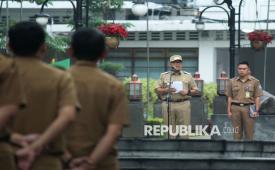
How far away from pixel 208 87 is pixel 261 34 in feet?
40.4

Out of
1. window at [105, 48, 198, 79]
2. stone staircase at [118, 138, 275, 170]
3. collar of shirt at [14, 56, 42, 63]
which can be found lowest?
window at [105, 48, 198, 79]

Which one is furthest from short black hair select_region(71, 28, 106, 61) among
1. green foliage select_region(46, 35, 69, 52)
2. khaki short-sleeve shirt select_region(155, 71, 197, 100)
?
green foliage select_region(46, 35, 69, 52)

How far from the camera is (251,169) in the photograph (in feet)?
38.6

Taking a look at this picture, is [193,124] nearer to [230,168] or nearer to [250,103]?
[250,103]

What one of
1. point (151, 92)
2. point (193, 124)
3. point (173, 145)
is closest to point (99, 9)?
point (151, 92)

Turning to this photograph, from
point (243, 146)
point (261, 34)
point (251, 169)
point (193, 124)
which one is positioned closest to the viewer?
point (251, 169)

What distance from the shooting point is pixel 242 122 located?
20.7 metres

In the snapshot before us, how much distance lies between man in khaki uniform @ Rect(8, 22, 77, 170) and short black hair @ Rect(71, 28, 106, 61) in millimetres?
366

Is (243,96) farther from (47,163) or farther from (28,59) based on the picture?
(47,163)

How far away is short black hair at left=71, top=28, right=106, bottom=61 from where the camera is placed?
7820mm

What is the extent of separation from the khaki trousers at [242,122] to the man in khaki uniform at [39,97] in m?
13.1

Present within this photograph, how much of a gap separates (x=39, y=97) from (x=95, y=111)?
49 cm

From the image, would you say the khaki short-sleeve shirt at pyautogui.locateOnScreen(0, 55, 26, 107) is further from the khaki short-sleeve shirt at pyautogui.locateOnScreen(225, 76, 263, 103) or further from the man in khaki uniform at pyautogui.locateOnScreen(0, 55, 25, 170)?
the khaki short-sleeve shirt at pyautogui.locateOnScreen(225, 76, 263, 103)

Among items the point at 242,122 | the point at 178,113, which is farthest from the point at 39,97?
the point at 242,122
